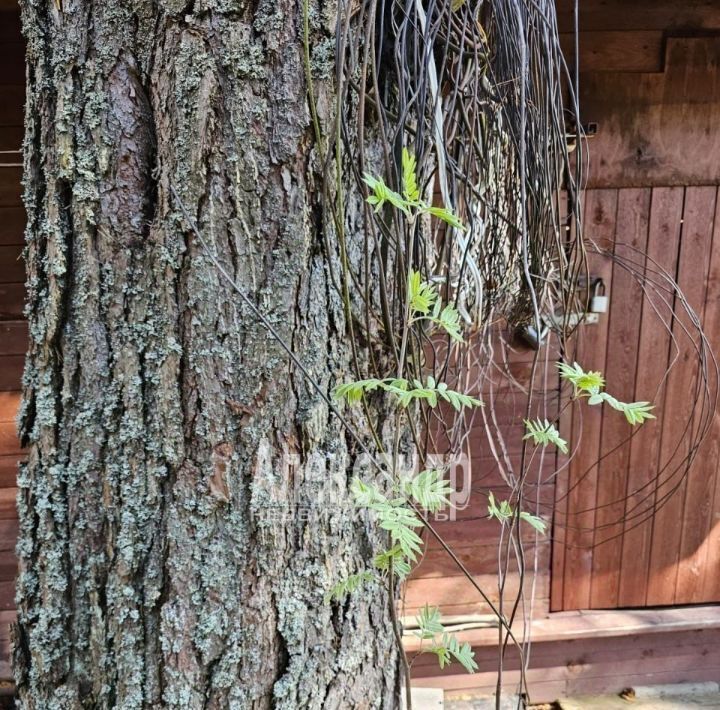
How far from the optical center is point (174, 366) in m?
0.83

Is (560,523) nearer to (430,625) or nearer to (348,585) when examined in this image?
(430,625)

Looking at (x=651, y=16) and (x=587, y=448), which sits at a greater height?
(x=651, y=16)

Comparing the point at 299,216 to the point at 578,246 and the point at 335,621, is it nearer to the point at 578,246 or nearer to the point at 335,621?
the point at 578,246

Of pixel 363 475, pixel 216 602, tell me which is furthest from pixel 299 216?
pixel 216 602

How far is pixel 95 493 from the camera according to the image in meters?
0.86

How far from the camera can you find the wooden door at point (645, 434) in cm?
231

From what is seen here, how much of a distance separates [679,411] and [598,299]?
59cm

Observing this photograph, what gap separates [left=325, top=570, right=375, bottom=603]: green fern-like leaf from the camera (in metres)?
0.83

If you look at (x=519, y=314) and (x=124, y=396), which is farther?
(x=519, y=314)

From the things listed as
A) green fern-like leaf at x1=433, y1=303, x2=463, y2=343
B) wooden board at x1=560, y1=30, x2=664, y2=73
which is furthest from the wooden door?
green fern-like leaf at x1=433, y1=303, x2=463, y2=343

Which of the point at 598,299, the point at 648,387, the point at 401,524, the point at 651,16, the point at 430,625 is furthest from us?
the point at 648,387

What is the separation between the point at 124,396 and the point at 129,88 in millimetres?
403

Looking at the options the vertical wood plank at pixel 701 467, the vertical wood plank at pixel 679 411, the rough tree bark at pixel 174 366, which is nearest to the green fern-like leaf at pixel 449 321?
the rough tree bark at pixel 174 366

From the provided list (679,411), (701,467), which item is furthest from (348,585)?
(701,467)
